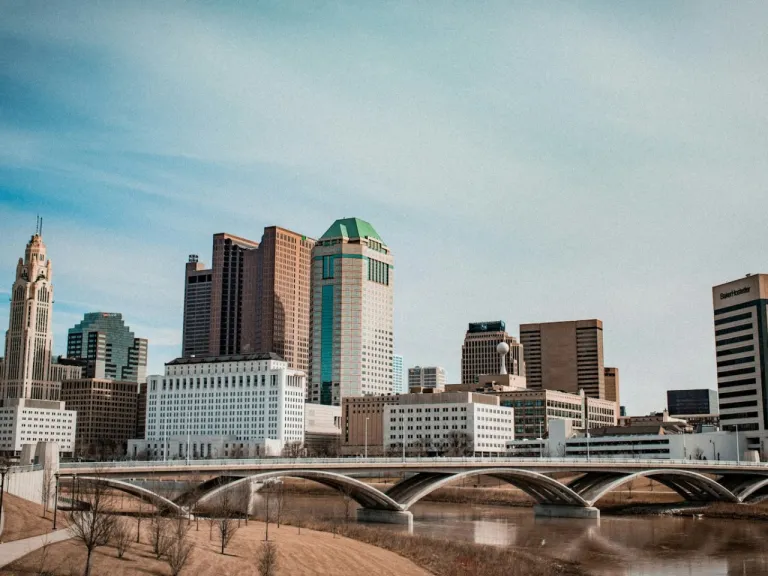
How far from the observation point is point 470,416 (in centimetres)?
19875

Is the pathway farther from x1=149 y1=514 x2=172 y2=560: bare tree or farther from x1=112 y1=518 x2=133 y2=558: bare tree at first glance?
x1=149 y1=514 x2=172 y2=560: bare tree

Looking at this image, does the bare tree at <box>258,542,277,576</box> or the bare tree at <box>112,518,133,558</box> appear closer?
the bare tree at <box>258,542,277,576</box>

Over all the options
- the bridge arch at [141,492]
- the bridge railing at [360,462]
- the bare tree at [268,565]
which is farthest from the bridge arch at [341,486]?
the bare tree at [268,565]

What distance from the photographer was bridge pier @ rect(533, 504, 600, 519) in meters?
106

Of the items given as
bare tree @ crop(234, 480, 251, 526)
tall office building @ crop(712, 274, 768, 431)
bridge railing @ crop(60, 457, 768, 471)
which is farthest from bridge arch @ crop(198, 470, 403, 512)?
tall office building @ crop(712, 274, 768, 431)

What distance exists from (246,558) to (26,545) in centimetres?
1287

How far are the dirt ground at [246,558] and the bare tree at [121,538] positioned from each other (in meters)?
0.34

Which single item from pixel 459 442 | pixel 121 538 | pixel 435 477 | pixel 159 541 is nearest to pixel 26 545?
pixel 121 538

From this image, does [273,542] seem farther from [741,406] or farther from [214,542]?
[741,406]

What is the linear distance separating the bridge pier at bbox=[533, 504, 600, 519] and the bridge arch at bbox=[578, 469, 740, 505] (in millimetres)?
1548

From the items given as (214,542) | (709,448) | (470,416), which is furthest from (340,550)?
(470,416)

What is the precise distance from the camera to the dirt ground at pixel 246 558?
136 feet

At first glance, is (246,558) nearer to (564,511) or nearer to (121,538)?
(121,538)

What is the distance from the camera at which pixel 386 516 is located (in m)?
92.7
